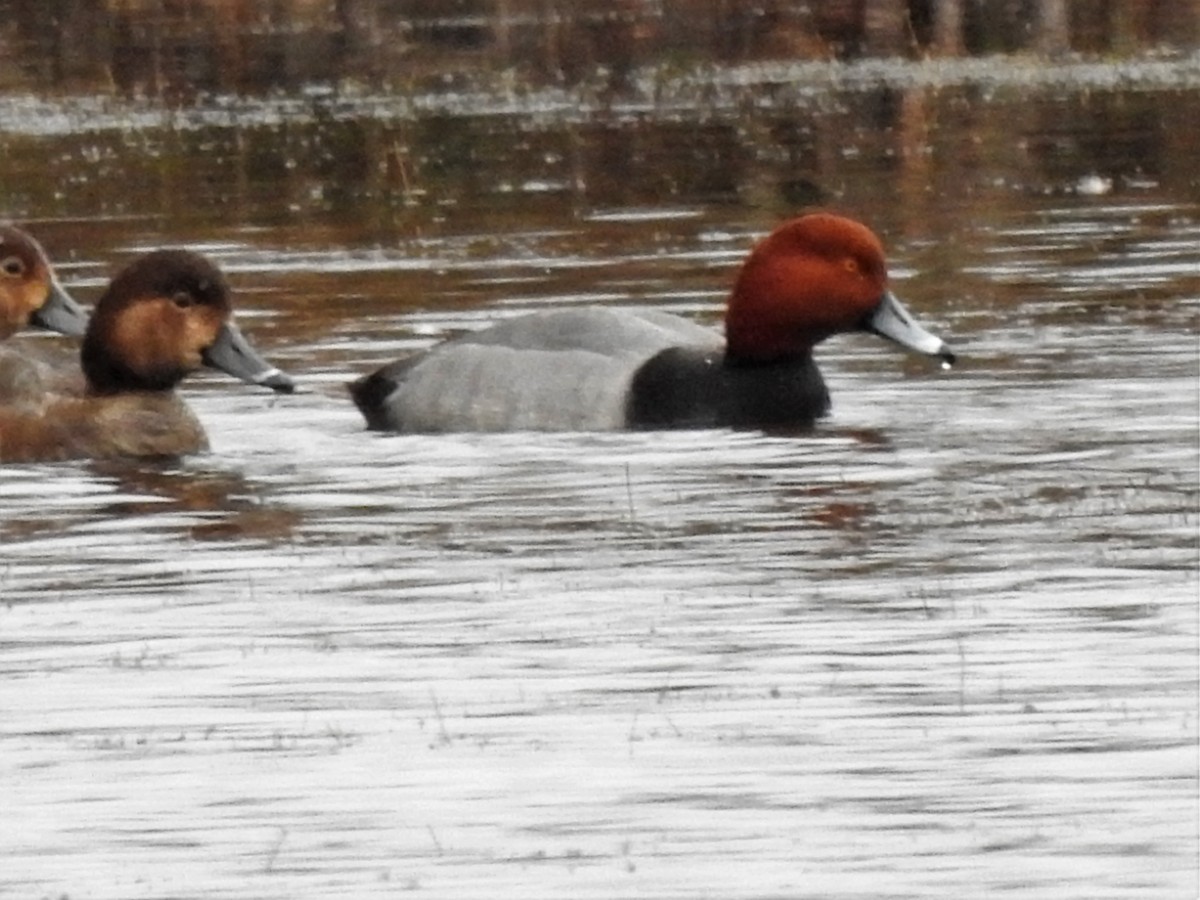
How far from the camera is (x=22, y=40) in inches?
1560

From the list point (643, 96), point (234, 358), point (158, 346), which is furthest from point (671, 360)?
point (643, 96)

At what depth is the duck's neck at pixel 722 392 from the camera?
12844 millimetres

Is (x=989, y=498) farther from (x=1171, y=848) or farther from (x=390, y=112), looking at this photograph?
(x=390, y=112)

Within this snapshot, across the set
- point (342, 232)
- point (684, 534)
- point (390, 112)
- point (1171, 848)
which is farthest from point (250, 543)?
point (390, 112)

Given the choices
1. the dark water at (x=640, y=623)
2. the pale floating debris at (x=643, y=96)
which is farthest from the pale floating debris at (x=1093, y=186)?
the pale floating debris at (x=643, y=96)

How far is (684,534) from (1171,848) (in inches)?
155

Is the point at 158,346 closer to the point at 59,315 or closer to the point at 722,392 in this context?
the point at 59,315

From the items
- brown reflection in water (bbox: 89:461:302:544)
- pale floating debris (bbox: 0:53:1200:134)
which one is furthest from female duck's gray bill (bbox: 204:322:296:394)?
pale floating debris (bbox: 0:53:1200:134)

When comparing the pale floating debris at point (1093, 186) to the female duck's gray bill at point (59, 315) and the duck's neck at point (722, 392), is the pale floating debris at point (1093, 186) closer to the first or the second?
the duck's neck at point (722, 392)

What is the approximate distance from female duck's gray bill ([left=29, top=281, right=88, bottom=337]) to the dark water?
0.74m

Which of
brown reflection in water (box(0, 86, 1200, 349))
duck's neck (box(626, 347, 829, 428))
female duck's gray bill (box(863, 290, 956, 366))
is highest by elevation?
female duck's gray bill (box(863, 290, 956, 366))

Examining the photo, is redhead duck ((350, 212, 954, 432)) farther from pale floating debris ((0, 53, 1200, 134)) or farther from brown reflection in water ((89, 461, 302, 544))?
pale floating debris ((0, 53, 1200, 134))

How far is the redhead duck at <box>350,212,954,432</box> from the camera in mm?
12898

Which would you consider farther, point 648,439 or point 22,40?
point 22,40
